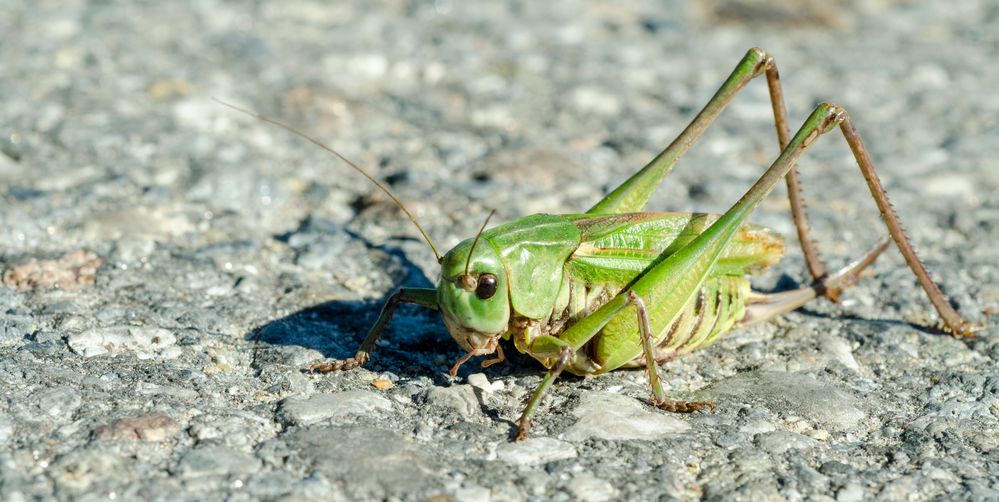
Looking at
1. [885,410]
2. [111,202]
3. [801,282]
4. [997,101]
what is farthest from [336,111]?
[997,101]

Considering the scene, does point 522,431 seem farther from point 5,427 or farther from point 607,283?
point 5,427

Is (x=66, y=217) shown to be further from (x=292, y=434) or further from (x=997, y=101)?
(x=997, y=101)

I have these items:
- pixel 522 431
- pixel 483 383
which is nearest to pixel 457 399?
pixel 483 383

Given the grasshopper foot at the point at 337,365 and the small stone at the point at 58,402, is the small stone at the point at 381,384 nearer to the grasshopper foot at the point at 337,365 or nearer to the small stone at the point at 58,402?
the grasshopper foot at the point at 337,365

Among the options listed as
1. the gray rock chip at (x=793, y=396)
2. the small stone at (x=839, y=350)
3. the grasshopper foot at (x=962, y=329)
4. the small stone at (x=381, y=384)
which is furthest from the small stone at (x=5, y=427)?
the grasshopper foot at (x=962, y=329)

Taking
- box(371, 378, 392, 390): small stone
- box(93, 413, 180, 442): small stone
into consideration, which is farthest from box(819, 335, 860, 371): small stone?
box(93, 413, 180, 442): small stone

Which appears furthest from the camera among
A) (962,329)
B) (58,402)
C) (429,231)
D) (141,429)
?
(429,231)
